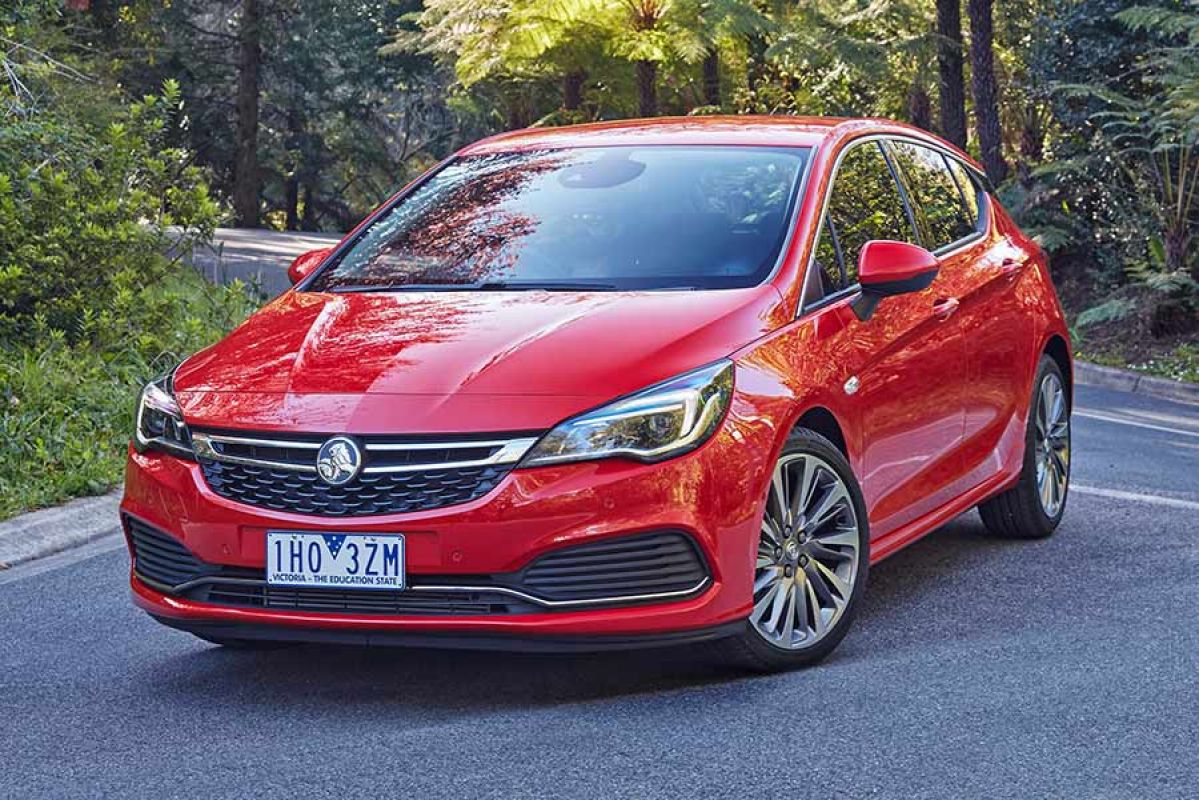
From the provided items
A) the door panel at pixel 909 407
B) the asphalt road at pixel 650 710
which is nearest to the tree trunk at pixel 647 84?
the asphalt road at pixel 650 710

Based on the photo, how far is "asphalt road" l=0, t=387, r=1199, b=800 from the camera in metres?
4.60

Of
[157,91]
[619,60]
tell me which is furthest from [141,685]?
[157,91]

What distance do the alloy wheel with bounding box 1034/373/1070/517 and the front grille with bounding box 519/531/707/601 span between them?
3.05 metres

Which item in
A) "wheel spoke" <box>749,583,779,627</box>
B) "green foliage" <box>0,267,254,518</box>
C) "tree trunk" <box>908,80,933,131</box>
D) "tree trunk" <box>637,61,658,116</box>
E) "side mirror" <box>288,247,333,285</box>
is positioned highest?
"side mirror" <box>288,247,333,285</box>

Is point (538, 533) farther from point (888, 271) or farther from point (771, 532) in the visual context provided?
point (888, 271)

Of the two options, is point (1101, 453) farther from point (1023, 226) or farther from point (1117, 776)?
point (1023, 226)

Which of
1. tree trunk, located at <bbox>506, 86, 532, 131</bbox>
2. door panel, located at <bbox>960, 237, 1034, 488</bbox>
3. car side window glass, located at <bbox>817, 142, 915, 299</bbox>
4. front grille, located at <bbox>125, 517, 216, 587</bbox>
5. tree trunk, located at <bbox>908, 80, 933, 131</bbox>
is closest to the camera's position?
front grille, located at <bbox>125, 517, 216, 587</bbox>

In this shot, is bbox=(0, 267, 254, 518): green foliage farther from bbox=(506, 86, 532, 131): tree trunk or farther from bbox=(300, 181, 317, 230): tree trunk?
bbox=(300, 181, 317, 230): tree trunk

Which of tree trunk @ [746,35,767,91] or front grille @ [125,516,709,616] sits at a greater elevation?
front grille @ [125,516,709,616]

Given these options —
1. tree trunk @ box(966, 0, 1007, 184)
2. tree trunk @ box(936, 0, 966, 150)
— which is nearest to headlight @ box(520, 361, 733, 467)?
tree trunk @ box(966, 0, 1007, 184)

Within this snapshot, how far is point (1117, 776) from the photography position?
459 cm

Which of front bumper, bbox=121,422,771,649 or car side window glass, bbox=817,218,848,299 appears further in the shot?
car side window glass, bbox=817,218,848,299

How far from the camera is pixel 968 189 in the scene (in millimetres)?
7891

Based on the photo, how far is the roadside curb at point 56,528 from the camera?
7.95 m
